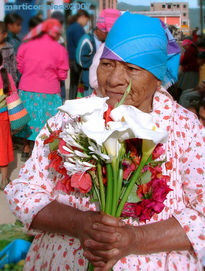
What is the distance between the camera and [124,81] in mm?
2047

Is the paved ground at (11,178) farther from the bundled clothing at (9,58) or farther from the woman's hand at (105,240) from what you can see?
the woman's hand at (105,240)

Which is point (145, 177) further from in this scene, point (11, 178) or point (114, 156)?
point (11, 178)

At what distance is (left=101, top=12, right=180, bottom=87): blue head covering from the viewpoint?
2047mm

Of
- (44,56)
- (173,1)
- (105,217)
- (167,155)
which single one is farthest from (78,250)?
(44,56)

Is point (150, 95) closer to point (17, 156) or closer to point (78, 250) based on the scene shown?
point (78, 250)

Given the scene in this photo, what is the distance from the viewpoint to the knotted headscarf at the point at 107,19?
229 inches

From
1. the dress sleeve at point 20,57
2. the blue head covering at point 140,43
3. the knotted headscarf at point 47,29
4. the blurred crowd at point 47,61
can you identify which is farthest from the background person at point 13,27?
the blue head covering at point 140,43

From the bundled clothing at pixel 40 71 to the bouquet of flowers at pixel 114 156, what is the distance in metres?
4.58

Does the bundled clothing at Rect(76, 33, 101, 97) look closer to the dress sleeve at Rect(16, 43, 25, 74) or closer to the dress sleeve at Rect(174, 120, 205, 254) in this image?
the dress sleeve at Rect(16, 43, 25, 74)

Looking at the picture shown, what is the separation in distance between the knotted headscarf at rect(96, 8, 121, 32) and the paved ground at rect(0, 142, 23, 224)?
2.57 m

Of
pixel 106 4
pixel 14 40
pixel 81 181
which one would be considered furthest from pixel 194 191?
pixel 14 40

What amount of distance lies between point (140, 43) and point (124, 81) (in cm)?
22

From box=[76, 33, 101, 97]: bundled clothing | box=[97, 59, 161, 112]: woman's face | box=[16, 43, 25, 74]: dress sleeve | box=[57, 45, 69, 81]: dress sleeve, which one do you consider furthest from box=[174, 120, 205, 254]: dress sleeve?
box=[76, 33, 101, 97]: bundled clothing

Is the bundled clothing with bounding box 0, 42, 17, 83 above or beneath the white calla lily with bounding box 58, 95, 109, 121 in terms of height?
above
